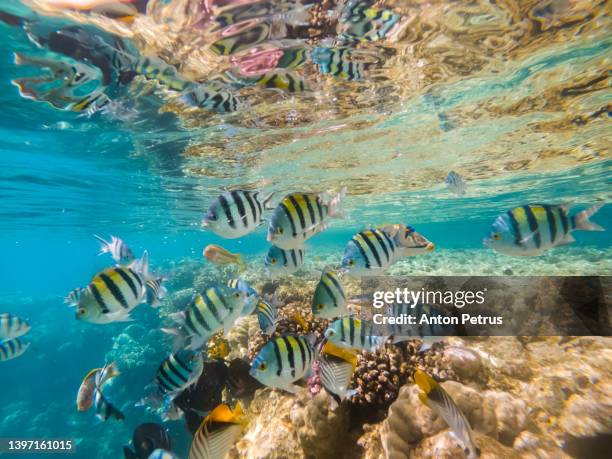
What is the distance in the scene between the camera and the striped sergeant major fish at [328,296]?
142 inches

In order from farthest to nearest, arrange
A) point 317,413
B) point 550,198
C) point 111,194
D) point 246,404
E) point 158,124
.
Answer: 1. point 550,198
2. point 111,194
3. point 158,124
4. point 246,404
5. point 317,413

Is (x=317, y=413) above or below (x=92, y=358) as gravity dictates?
above

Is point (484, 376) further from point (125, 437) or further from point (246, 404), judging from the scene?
point (125, 437)

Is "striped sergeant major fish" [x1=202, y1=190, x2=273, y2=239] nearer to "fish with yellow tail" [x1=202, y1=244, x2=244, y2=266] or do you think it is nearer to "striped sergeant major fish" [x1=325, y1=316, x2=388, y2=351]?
"striped sergeant major fish" [x1=325, y1=316, x2=388, y2=351]

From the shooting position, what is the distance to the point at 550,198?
1225 inches

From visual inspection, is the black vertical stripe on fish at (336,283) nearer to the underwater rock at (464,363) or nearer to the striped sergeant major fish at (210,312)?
the striped sergeant major fish at (210,312)

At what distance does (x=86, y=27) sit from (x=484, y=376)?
413 inches

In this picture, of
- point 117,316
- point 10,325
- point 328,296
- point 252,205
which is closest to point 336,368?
point 328,296

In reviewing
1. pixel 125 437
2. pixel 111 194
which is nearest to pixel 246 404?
pixel 125 437

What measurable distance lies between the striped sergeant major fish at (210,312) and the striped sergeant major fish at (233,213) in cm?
69

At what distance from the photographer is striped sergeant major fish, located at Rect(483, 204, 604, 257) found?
3.16 m

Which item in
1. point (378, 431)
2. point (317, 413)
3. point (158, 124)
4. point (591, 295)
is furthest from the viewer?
point (158, 124)

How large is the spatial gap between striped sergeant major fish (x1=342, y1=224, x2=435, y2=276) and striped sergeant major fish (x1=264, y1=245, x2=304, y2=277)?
71 cm

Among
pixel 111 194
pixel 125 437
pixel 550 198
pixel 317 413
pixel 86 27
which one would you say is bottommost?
pixel 125 437
